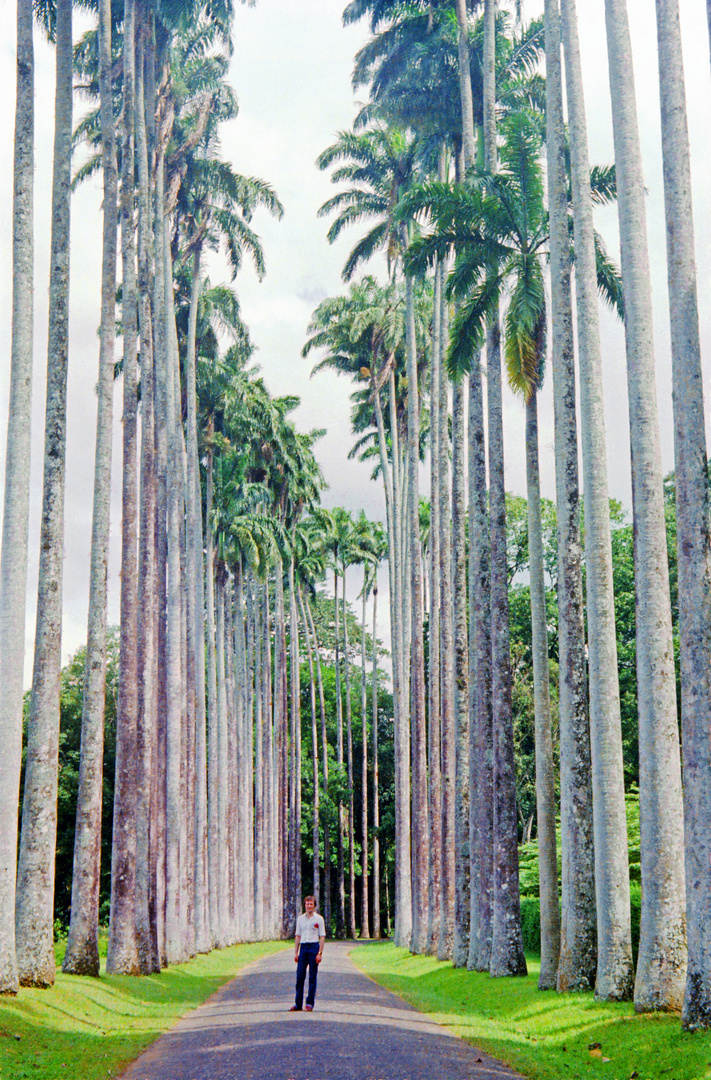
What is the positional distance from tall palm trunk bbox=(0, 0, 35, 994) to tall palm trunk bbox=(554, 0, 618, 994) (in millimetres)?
7308

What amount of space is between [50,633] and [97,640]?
3.37 m

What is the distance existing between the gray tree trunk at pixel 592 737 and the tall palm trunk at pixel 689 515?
2.98 meters

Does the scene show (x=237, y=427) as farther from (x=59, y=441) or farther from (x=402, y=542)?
(x=59, y=441)

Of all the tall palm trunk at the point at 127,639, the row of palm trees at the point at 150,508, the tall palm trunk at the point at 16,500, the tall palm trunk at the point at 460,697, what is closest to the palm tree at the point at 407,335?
the row of palm trees at the point at 150,508

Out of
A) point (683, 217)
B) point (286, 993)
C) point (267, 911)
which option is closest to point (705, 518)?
point (683, 217)

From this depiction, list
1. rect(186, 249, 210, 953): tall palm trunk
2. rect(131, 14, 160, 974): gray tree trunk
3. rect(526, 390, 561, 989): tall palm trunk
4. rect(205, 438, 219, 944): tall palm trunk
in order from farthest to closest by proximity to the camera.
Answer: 1. rect(205, 438, 219, 944): tall palm trunk
2. rect(186, 249, 210, 953): tall palm trunk
3. rect(131, 14, 160, 974): gray tree trunk
4. rect(526, 390, 561, 989): tall palm trunk

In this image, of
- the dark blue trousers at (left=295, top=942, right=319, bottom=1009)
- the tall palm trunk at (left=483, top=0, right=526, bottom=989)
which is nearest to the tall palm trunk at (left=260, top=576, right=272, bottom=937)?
the tall palm trunk at (left=483, top=0, right=526, bottom=989)

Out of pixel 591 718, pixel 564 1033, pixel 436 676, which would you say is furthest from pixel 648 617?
pixel 436 676

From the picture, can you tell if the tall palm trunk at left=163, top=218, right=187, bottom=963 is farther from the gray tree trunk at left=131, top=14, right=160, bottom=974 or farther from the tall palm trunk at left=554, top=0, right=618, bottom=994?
the tall palm trunk at left=554, top=0, right=618, bottom=994

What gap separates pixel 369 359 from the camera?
39.5 m

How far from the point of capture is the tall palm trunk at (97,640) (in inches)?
672

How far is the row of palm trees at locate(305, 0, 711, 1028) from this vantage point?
37.0 feet

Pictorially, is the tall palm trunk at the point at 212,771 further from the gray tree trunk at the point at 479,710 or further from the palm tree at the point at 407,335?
the gray tree trunk at the point at 479,710

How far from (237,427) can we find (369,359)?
5635 millimetres
